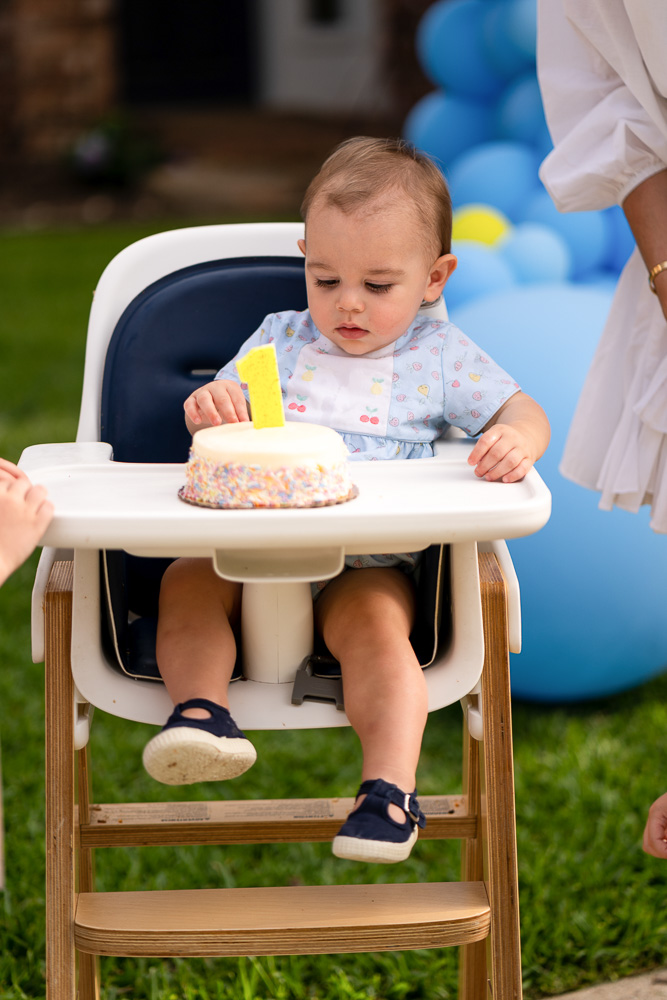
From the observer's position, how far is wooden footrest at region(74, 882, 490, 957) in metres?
1.38

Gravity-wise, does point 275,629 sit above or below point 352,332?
below

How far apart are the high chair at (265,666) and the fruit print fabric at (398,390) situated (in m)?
0.06

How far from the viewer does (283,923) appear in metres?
1.39

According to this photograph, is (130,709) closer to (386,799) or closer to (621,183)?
(386,799)

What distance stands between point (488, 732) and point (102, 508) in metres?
0.57

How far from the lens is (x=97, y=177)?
32.6 feet

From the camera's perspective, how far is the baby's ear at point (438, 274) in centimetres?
152

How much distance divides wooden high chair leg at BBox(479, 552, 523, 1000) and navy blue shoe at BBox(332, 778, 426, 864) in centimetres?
17

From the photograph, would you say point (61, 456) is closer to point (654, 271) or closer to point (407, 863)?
point (654, 271)

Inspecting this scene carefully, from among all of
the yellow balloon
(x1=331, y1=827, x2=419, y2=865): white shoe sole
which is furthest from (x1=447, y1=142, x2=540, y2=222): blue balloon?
(x1=331, y1=827, x2=419, y2=865): white shoe sole

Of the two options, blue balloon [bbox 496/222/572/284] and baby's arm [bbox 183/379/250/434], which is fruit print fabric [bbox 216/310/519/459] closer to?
baby's arm [bbox 183/379/250/434]

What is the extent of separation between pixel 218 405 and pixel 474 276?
1785 millimetres

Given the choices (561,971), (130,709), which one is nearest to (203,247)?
(130,709)

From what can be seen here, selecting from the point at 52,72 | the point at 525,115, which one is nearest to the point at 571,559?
the point at 525,115
